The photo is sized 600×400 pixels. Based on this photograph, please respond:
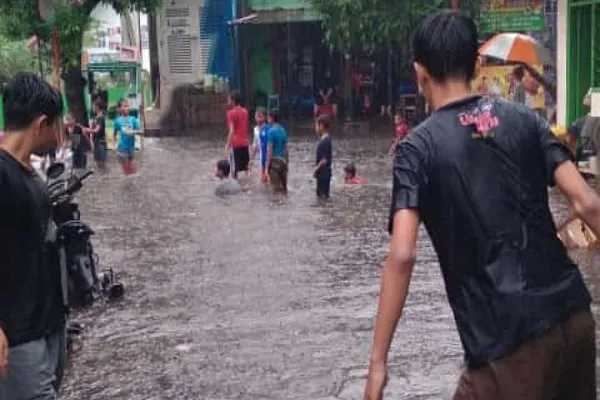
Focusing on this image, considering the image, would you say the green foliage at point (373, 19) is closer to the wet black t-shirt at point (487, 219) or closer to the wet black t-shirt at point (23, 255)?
the wet black t-shirt at point (23, 255)

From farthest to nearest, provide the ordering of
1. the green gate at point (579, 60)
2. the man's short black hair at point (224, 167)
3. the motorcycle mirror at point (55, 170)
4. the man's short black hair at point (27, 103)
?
the green gate at point (579, 60), the man's short black hair at point (224, 167), the motorcycle mirror at point (55, 170), the man's short black hair at point (27, 103)

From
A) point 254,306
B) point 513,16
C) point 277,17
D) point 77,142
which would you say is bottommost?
point 254,306

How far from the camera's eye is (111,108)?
29859mm

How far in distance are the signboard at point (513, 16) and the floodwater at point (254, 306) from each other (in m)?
9.01

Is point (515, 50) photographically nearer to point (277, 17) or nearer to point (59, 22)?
point (59, 22)

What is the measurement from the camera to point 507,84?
907 inches

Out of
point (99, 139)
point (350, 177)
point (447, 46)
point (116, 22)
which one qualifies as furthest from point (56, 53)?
point (447, 46)

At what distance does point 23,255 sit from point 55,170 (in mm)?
2797

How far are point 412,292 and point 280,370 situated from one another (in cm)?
242

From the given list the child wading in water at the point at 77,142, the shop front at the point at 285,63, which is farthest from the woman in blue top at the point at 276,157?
the shop front at the point at 285,63

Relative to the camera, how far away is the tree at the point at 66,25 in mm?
24562

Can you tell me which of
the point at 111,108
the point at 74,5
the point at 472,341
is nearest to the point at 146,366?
the point at 472,341

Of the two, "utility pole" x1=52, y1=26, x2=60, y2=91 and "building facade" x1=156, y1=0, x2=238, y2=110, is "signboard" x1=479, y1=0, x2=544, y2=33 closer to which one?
"utility pole" x1=52, y1=26, x2=60, y2=91

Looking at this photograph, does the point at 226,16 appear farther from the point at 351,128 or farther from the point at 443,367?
the point at 443,367
